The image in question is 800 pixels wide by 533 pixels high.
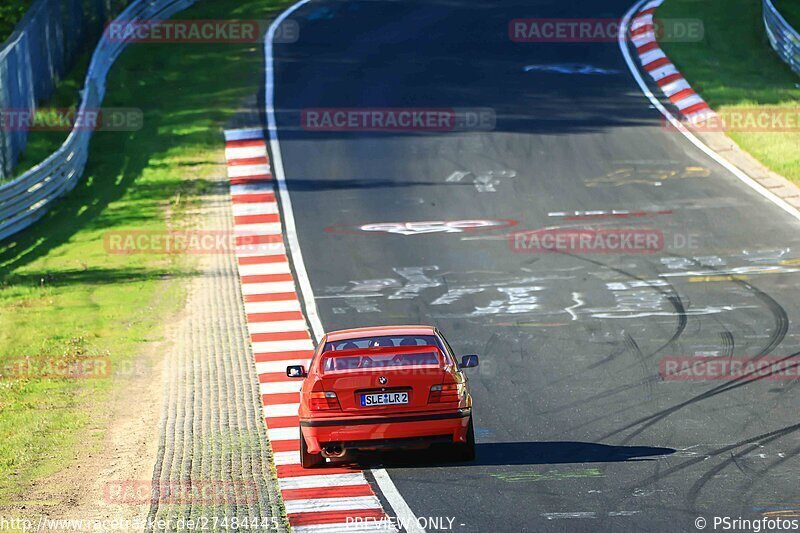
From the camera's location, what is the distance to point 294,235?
23.6 meters

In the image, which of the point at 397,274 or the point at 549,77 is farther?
the point at 549,77

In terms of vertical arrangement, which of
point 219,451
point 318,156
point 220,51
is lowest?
point 219,451

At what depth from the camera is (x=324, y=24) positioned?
38.1 metres

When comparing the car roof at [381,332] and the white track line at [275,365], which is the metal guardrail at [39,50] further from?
the car roof at [381,332]

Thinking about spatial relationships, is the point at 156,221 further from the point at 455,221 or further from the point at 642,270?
the point at 642,270

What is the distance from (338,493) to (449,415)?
4.18 feet

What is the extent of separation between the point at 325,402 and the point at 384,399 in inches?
22.6

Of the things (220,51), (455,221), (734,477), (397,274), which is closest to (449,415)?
(734,477)

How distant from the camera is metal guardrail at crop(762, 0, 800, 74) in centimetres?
3288

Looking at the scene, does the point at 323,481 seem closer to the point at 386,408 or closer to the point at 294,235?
the point at 386,408

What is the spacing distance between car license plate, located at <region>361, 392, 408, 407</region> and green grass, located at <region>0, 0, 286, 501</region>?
3.44 metres

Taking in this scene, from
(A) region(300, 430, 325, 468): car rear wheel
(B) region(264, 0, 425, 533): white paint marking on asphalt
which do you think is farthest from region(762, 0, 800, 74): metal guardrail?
(A) region(300, 430, 325, 468): car rear wheel

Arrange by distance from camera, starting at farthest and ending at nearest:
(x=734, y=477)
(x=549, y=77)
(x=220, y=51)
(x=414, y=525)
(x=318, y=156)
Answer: (x=220, y=51)
(x=549, y=77)
(x=318, y=156)
(x=734, y=477)
(x=414, y=525)

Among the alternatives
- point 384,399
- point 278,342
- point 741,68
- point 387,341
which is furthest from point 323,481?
point 741,68
